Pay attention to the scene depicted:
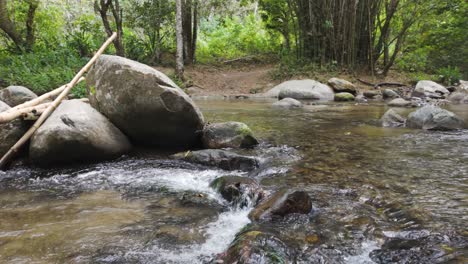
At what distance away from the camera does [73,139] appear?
4.55 m

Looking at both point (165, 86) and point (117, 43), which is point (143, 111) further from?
point (117, 43)

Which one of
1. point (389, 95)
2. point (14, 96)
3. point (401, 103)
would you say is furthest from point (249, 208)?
point (389, 95)

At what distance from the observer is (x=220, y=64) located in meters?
18.9

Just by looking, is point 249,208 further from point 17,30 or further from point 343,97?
point 17,30

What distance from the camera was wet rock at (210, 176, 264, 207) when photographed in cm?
351

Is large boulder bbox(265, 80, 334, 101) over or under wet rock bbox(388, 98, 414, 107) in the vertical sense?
over

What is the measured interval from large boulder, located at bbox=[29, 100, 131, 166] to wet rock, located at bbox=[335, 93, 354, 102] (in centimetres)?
871

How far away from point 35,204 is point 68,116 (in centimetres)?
152

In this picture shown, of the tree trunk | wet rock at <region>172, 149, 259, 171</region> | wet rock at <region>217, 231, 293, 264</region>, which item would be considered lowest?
wet rock at <region>217, 231, 293, 264</region>

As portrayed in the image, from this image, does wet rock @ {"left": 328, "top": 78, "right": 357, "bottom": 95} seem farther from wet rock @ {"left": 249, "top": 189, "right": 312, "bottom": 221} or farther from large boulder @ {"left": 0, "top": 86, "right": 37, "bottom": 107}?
wet rock @ {"left": 249, "top": 189, "right": 312, "bottom": 221}

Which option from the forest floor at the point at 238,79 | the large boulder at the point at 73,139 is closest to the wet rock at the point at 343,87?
the forest floor at the point at 238,79

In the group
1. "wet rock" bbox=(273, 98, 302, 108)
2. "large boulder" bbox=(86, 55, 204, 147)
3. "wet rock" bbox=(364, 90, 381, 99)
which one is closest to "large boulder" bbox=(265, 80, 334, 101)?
"wet rock" bbox=(364, 90, 381, 99)

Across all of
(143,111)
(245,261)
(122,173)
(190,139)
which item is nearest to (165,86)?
(143,111)

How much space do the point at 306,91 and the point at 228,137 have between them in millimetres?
7867
